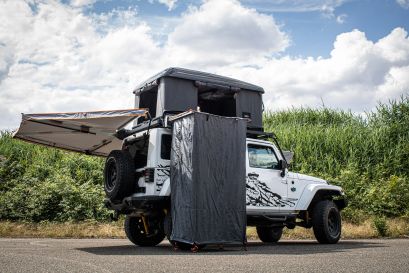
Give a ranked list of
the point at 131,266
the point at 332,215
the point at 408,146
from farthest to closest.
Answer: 1. the point at 408,146
2. the point at 332,215
3. the point at 131,266

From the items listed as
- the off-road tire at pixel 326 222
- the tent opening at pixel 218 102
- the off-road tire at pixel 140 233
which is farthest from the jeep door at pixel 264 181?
the off-road tire at pixel 140 233

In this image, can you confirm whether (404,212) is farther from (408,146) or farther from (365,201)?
(408,146)

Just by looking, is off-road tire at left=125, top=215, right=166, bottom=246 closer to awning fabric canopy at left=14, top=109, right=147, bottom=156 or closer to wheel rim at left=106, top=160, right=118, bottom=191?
wheel rim at left=106, top=160, right=118, bottom=191

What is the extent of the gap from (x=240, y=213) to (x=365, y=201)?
8283mm

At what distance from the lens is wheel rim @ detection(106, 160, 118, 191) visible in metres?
9.56

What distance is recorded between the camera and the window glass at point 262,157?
995 cm

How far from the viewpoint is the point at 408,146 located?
63.8 ft

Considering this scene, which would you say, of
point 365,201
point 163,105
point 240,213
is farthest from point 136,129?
point 365,201

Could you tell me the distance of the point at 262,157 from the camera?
10.2 meters

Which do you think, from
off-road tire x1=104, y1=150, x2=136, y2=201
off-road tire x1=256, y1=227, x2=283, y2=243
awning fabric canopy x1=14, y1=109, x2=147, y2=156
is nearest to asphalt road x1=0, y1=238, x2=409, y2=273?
off-road tire x1=104, y1=150, x2=136, y2=201

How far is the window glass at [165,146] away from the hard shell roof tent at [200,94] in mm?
1071

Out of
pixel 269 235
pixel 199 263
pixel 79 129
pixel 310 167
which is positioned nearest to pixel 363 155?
pixel 310 167

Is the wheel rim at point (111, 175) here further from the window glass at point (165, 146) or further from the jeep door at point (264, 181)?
the jeep door at point (264, 181)

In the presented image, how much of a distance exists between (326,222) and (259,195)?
1.70 m
